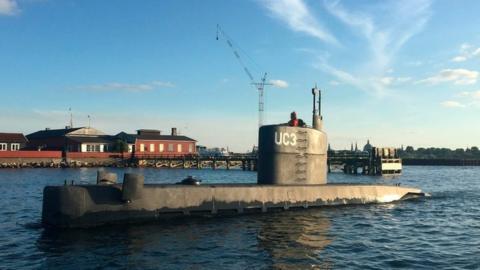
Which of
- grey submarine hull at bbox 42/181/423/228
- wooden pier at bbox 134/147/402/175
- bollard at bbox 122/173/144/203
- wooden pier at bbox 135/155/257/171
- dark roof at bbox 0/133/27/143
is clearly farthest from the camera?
wooden pier at bbox 135/155/257/171

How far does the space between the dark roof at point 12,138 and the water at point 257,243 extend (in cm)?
6982

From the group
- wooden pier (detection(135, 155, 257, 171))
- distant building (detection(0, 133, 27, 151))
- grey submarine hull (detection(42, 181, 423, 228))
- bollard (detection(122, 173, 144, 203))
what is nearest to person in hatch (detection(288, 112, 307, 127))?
grey submarine hull (detection(42, 181, 423, 228))

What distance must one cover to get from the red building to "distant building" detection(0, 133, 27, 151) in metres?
21.0

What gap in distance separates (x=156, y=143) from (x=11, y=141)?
27.3 m

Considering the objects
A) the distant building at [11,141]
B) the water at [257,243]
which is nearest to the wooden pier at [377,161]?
the water at [257,243]

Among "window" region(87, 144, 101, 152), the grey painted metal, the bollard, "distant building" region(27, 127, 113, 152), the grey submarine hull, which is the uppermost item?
"distant building" region(27, 127, 113, 152)

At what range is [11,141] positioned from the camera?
90375 millimetres

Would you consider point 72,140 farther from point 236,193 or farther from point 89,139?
point 236,193

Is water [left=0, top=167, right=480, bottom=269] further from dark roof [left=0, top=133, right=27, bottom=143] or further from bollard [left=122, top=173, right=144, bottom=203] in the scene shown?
dark roof [left=0, top=133, right=27, bottom=143]

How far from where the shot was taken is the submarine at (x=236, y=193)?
20.2 m

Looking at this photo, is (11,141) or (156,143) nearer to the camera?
(11,141)

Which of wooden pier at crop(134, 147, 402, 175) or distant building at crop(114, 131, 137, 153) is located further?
distant building at crop(114, 131, 137, 153)

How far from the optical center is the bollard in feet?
68.4

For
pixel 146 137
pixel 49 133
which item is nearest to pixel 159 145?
pixel 146 137
